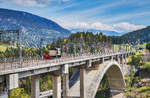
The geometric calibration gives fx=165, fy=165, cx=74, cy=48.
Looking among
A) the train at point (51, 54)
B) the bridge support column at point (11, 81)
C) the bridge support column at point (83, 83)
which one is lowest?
the bridge support column at point (83, 83)

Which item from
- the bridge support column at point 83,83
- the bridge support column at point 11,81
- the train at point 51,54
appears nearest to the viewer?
the bridge support column at point 11,81

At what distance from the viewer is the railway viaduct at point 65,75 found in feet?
54.2

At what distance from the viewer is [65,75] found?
35.0 metres

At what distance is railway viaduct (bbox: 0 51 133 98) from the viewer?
650 inches

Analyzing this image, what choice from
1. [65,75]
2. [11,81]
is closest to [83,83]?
[65,75]

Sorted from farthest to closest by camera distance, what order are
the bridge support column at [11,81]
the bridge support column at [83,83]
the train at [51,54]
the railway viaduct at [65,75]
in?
1. the bridge support column at [83,83]
2. the train at [51,54]
3. the railway viaduct at [65,75]
4. the bridge support column at [11,81]

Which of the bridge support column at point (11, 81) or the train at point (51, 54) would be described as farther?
the train at point (51, 54)

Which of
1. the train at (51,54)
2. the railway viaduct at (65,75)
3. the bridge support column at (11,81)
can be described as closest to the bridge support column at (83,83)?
the railway viaduct at (65,75)

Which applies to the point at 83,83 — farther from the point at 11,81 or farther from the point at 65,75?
the point at 11,81

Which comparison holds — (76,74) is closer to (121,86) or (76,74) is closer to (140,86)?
(121,86)

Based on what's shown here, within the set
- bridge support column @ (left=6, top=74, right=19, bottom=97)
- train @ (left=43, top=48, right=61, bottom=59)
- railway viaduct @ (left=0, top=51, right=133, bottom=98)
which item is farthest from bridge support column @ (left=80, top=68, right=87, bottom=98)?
bridge support column @ (left=6, top=74, right=19, bottom=97)

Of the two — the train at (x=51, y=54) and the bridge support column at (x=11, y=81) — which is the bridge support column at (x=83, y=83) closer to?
the train at (x=51, y=54)

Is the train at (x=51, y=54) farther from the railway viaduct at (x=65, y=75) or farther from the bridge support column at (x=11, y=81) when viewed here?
the bridge support column at (x=11, y=81)

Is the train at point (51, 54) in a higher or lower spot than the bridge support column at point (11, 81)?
higher
